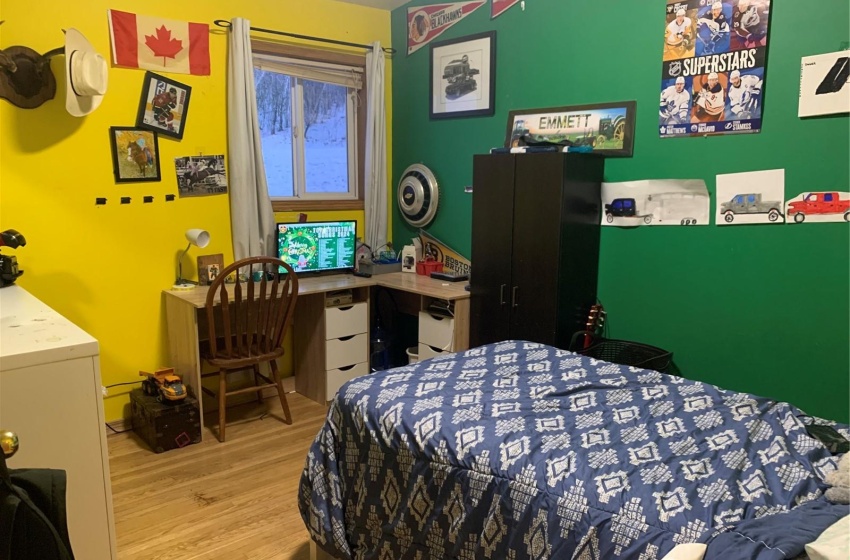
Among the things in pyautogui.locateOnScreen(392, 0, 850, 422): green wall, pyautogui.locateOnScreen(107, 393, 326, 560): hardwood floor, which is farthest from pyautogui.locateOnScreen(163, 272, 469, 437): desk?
pyautogui.locateOnScreen(392, 0, 850, 422): green wall

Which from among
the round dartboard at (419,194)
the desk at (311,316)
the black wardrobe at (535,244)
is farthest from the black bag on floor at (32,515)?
the round dartboard at (419,194)

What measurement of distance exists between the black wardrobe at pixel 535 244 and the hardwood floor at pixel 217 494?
4.24 ft

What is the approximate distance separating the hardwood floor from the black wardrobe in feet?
4.24

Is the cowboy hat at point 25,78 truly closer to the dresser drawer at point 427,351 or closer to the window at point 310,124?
the window at point 310,124

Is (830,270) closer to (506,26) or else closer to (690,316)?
(690,316)

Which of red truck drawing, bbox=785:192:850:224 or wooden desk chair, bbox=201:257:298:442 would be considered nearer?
red truck drawing, bbox=785:192:850:224

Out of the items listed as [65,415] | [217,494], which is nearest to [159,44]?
[217,494]

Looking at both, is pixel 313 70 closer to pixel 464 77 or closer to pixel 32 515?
pixel 464 77

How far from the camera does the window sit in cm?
396

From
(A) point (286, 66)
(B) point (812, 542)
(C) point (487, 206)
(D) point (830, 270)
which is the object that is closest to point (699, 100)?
(D) point (830, 270)

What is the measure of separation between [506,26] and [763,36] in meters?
1.46

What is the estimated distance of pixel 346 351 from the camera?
3.82 meters

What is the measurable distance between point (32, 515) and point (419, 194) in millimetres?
3408

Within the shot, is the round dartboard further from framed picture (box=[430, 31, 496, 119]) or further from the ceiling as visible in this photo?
the ceiling
